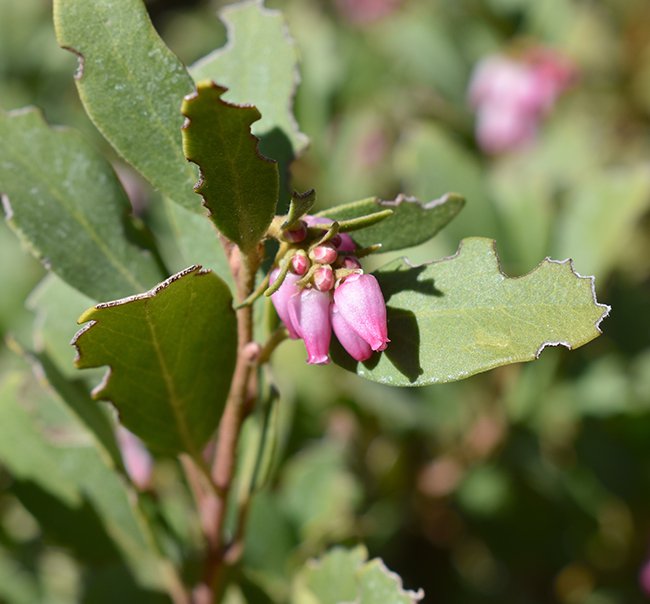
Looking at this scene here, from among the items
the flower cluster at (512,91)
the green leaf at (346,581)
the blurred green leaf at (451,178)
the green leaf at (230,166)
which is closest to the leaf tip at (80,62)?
the green leaf at (230,166)

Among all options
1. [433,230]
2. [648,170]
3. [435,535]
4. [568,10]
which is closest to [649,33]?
[568,10]

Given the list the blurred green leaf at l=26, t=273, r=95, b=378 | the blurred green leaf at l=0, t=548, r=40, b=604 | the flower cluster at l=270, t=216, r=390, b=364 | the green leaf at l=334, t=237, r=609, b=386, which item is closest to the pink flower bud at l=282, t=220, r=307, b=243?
the flower cluster at l=270, t=216, r=390, b=364

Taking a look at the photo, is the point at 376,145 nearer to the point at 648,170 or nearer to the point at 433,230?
the point at 648,170

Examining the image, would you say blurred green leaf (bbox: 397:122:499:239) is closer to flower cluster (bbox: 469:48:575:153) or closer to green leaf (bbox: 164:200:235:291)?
flower cluster (bbox: 469:48:575:153)

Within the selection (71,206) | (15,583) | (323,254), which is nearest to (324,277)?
(323,254)

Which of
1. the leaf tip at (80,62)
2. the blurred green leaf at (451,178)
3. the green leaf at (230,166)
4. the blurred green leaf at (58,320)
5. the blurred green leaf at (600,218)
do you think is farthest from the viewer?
the blurred green leaf at (600,218)

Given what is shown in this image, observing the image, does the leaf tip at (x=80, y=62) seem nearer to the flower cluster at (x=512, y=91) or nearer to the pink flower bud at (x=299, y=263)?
the pink flower bud at (x=299, y=263)
